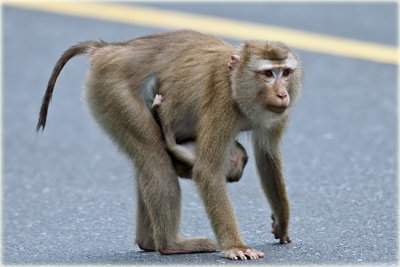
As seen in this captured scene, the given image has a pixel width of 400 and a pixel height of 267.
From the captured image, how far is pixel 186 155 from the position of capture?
8.09 metres

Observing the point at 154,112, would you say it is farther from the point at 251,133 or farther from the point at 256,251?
the point at 256,251

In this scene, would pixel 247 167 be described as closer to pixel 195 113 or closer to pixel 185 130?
pixel 185 130

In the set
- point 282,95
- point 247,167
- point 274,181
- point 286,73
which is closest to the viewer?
point 282,95

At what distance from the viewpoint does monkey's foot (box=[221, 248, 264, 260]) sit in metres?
7.80

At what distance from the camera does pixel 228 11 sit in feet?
55.9

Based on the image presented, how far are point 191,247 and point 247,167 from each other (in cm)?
301

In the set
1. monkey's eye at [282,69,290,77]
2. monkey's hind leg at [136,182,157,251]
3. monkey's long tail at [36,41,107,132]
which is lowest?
monkey's hind leg at [136,182,157,251]

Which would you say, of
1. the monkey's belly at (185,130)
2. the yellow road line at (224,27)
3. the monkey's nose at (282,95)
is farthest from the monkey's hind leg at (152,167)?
the yellow road line at (224,27)

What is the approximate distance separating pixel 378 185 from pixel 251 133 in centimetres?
223

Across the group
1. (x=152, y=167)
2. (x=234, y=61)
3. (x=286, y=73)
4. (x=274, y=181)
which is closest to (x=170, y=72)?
(x=234, y=61)

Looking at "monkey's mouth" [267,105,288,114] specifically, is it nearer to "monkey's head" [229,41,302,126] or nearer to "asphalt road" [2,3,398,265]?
"monkey's head" [229,41,302,126]

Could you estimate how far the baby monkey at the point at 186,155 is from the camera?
8094mm

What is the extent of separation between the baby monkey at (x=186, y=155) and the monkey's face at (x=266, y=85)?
0.37 metres

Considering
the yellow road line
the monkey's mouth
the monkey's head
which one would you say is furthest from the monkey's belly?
the yellow road line
